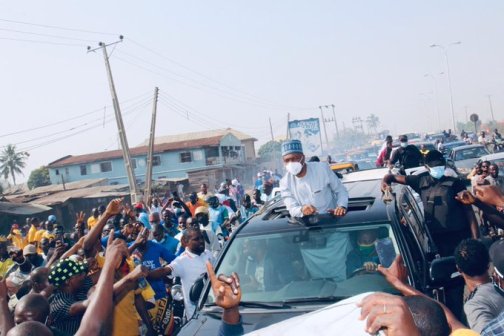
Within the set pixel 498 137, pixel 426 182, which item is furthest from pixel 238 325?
pixel 498 137

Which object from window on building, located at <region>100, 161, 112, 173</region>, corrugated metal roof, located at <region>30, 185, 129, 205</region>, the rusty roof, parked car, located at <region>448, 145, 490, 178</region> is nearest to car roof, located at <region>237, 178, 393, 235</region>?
parked car, located at <region>448, 145, 490, 178</region>

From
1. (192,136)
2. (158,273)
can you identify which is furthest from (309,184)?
(192,136)

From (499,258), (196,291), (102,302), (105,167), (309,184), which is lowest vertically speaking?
(196,291)

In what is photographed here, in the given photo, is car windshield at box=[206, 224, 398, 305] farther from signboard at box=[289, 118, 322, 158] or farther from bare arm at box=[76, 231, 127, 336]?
signboard at box=[289, 118, 322, 158]

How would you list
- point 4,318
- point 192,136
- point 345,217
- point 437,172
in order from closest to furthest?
1. point 4,318
2. point 345,217
3. point 437,172
4. point 192,136

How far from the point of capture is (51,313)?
3965 mm

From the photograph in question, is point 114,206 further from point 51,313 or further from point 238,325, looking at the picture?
point 238,325

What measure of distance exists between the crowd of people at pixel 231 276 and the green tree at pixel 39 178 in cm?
5765

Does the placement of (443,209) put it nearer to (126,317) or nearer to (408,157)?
(126,317)

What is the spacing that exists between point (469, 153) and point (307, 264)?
17.2 metres

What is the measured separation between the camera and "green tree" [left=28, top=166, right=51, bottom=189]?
63031 mm

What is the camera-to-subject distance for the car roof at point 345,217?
14.3 feet

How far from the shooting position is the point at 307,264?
4293 mm

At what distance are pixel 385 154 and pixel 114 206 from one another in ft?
36.8
